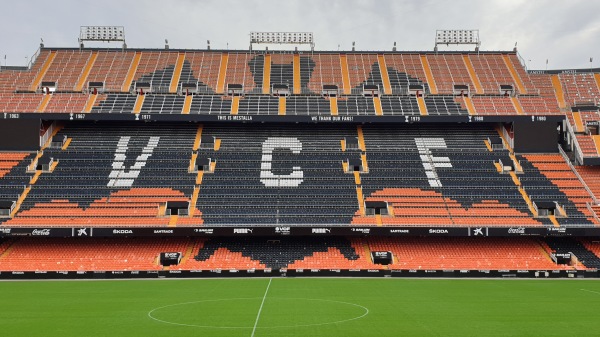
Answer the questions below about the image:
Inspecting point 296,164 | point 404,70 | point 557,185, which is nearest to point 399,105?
point 404,70

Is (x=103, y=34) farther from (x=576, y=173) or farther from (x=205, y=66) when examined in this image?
(x=576, y=173)

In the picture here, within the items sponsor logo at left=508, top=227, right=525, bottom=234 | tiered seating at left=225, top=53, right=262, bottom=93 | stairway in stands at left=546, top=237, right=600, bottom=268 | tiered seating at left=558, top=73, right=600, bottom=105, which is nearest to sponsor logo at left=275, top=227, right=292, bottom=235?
sponsor logo at left=508, top=227, right=525, bottom=234

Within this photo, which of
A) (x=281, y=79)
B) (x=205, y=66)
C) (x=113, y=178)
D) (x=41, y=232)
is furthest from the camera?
(x=205, y=66)

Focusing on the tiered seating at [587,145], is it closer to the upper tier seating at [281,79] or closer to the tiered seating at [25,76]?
the upper tier seating at [281,79]

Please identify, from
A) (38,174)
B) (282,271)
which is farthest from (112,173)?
(282,271)

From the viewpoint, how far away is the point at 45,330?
20156 millimetres

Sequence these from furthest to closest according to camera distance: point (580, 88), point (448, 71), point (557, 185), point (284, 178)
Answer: point (448, 71)
point (580, 88)
point (284, 178)
point (557, 185)

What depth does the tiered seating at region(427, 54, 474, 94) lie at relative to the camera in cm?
6366

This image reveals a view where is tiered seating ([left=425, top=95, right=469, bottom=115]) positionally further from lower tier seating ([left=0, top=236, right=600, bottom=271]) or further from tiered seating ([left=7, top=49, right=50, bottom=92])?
tiered seating ([left=7, top=49, right=50, bottom=92])

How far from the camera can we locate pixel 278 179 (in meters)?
53.5

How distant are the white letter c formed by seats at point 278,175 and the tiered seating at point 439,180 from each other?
6468 mm

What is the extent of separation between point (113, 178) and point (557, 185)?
134 feet

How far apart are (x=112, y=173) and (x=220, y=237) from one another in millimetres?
12855

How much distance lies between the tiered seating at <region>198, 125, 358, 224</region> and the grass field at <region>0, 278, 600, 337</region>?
10980mm
